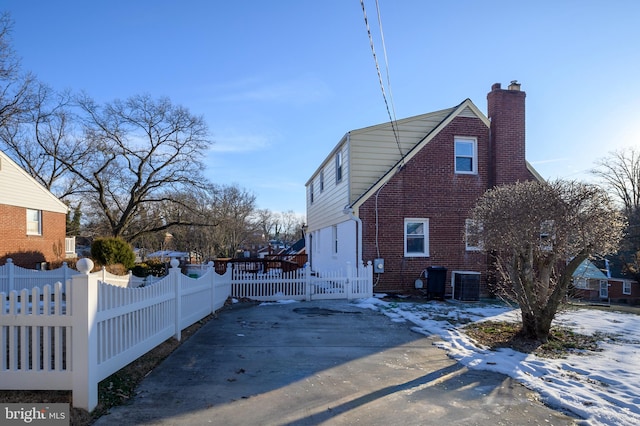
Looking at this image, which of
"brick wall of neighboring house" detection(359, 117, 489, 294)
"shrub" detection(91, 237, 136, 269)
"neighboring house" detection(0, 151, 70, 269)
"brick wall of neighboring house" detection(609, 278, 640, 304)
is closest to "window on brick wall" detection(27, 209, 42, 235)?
"neighboring house" detection(0, 151, 70, 269)

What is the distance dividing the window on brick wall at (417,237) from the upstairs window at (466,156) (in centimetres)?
228

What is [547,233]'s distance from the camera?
24.3ft

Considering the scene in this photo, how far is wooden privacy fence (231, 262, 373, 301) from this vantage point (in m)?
12.7

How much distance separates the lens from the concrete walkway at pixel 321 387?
159 inches

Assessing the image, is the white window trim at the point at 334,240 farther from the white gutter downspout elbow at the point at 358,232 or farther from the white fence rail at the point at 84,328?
the white fence rail at the point at 84,328

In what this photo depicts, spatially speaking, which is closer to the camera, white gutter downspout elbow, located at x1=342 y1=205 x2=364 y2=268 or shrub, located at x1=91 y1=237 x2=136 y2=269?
white gutter downspout elbow, located at x1=342 y1=205 x2=364 y2=268

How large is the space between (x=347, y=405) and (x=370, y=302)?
7.87 m

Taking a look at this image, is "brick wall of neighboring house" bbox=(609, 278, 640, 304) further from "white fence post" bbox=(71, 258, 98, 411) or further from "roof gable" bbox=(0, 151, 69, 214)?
"roof gable" bbox=(0, 151, 69, 214)

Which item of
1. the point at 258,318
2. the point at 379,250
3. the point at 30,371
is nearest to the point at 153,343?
the point at 30,371

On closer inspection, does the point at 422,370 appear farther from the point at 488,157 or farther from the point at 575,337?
the point at 488,157

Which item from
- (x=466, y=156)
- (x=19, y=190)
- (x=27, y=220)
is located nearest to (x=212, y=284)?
(x=466, y=156)

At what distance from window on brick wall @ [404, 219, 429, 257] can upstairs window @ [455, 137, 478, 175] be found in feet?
7.49

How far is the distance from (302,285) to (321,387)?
8.03 metres

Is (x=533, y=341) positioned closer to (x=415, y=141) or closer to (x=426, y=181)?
(x=426, y=181)
